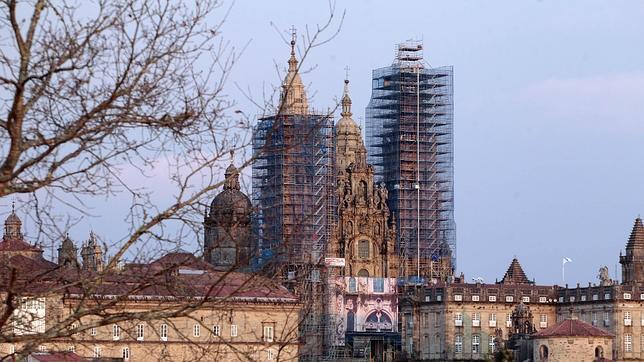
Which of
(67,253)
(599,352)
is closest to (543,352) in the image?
(599,352)

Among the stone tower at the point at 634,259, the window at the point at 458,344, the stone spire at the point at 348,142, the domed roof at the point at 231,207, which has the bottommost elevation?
the domed roof at the point at 231,207

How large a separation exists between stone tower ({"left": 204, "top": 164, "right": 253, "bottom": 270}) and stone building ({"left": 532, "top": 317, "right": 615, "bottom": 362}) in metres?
103

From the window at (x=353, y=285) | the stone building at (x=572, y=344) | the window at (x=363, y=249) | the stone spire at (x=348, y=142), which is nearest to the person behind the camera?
the stone building at (x=572, y=344)

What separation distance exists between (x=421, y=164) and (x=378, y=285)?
12.2m

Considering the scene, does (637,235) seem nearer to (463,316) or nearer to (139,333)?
(463,316)

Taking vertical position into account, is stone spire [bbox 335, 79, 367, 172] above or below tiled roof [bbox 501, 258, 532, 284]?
above

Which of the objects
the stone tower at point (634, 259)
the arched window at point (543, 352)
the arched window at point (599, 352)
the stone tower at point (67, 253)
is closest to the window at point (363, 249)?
the stone tower at point (634, 259)

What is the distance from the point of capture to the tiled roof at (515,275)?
16511 cm

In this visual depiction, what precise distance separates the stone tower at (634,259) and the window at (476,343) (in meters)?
16.4

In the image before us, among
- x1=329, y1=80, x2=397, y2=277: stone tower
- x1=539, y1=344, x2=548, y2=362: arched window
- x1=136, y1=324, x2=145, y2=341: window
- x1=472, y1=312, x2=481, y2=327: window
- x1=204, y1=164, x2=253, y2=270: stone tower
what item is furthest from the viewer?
x1=329, y1=80, x2=397, y2=277: stone tower

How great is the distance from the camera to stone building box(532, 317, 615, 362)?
122 m

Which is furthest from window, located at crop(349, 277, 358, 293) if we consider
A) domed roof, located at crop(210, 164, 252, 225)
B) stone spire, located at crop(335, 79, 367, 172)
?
domed roof, located at crop(210, 164, 252, 225)

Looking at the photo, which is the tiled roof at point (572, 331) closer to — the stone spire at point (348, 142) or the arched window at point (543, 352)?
the arched window at point (543, 352)

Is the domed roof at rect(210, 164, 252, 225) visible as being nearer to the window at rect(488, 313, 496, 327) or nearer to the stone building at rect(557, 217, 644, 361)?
the stone building at rect(557, 217, 644, 361)
